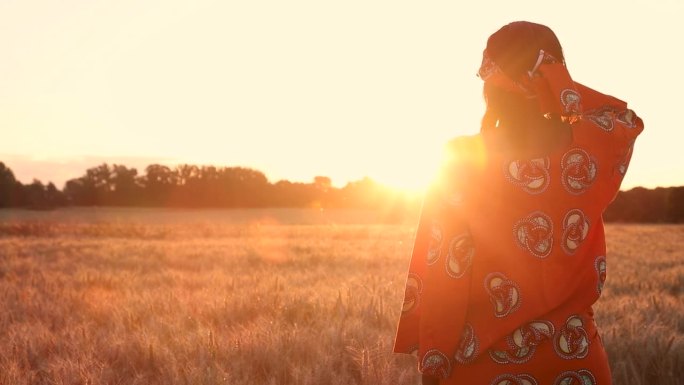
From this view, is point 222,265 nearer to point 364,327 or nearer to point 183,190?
point 364,327

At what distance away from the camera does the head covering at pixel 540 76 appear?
6.94 feet

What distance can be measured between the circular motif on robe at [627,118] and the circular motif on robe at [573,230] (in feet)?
1.42

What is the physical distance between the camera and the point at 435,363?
215 centimetres

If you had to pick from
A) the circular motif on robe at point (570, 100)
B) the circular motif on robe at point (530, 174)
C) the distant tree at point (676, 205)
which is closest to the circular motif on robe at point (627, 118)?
the circular motif on robe at point (570, 100)

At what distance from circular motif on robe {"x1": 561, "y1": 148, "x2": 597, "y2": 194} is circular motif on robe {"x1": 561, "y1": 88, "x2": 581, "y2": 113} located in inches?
6.0

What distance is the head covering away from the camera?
2115 millimetres

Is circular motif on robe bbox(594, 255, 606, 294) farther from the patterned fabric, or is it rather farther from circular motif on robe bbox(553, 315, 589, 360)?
circular motif on robe bbox(553, 315, 589, 360)

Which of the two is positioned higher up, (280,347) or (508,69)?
(508,69)

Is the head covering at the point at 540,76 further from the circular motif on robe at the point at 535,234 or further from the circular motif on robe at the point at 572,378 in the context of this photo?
the circular motif on robe at the point at 572,378

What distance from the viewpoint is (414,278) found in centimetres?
235

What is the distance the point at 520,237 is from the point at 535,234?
0.18 feet

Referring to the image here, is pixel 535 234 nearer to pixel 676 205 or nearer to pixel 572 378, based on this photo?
pixel 572 378

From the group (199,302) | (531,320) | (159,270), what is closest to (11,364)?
(199,302)

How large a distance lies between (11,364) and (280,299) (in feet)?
9.35
